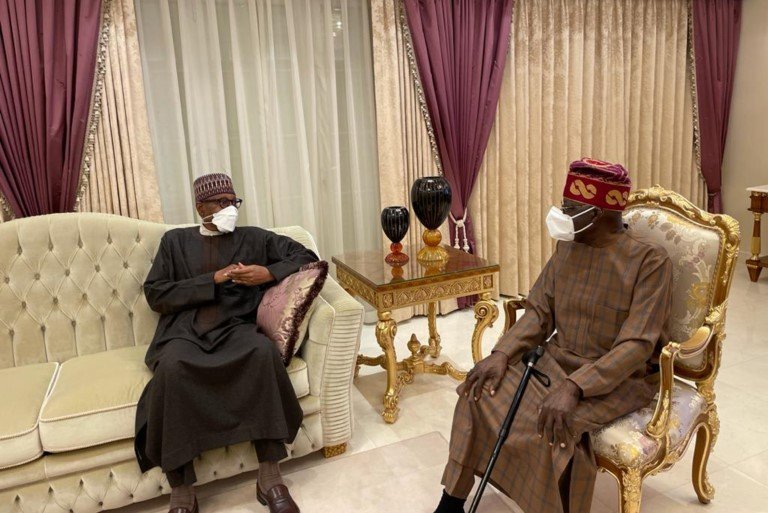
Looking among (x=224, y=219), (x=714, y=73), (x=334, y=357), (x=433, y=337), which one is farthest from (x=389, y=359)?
(x=714, y=73)

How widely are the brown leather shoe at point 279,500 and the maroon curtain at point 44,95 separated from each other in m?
1.81

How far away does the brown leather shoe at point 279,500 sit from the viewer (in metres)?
2.04

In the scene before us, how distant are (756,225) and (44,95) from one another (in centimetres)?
459

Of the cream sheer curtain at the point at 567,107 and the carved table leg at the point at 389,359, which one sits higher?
the cream sheer curtain at the point at 567,107

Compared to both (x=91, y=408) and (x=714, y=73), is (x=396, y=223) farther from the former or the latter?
(x=714, y=73)

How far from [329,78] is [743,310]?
301 cm

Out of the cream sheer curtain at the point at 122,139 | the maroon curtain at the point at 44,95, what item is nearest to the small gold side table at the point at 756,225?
the cream sheer curtain at the point at 122,139

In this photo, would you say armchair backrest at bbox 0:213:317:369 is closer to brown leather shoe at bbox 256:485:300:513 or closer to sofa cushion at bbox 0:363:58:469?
sofa cushion at bbox 0:363:58:469

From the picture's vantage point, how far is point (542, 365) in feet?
6.28

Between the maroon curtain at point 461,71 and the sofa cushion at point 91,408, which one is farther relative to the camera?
the maroon curtain at point 461,71

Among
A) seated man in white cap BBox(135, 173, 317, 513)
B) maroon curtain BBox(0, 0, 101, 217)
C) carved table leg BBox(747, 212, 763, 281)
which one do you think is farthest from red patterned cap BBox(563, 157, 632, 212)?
carved table leg BBox(747, 212, 763, 281)

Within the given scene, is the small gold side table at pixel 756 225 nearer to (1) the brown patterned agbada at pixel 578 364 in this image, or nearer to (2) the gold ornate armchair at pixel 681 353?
(2) the gold ornate armchair at pixel 681 353

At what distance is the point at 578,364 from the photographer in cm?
185

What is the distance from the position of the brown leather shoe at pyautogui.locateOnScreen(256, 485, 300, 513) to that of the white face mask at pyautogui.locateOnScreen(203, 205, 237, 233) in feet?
3.44
